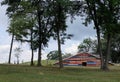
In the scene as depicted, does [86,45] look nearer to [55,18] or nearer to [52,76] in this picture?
[55,18]

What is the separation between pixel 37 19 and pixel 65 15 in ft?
31.9

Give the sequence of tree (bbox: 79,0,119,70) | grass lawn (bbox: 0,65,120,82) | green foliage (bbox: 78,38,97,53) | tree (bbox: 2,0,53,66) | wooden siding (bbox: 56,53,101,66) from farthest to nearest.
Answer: green foliage (bbox: 78,38,97,53) < wooden siding (bbox: 56,53,101,66) < tree (bbox: 2,0,53,66) < tree (bbox: 79,0,119,70) < grass lawn (bbox: 0,65,120,82)

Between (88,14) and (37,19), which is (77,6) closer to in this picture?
(88,14)

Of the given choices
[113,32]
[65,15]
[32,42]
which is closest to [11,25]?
[32,42]

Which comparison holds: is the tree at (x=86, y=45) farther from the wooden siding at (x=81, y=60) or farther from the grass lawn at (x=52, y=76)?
the grass lawn at (x=52, y=76)

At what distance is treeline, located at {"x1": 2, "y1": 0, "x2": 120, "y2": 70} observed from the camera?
168 ft

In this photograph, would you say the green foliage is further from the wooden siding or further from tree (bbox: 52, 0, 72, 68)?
tree (bbox: 52, 0, 72, 68)

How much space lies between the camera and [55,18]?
60969 millimetres

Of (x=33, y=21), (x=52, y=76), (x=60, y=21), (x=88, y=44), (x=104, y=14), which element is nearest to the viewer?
(x=52, y=76)

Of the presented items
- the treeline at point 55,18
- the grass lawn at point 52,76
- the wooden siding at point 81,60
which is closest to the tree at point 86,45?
the wooden siding at point 81,60

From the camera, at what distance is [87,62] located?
125 m

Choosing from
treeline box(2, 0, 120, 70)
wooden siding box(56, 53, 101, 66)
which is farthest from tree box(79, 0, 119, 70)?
wooden siding box(56, 53, 101, 66)

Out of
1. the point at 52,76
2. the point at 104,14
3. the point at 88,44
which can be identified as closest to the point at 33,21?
the point at 104,14

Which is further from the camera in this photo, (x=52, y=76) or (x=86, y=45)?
(x=86, y=45)
